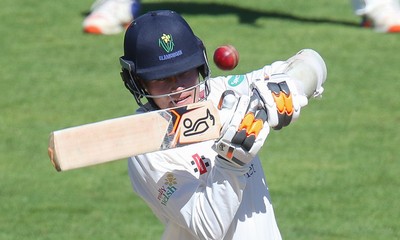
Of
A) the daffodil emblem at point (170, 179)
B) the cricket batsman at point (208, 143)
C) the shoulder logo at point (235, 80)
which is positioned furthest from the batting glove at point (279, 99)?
the shoulder logo at point (235, 80)

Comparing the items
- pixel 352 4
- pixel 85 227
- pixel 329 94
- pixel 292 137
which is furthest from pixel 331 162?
pixel 352 4

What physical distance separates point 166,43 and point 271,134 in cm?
426

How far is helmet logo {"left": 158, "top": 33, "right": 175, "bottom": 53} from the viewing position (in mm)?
3672

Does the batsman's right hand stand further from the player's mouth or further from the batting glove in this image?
the player's mouth

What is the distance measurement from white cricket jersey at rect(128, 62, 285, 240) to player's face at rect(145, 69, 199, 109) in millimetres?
218

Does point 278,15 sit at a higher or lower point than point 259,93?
lower

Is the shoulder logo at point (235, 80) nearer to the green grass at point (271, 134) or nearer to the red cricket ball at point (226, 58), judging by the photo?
the red cricket ball at point (226, 58)

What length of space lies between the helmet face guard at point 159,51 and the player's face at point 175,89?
3 cm

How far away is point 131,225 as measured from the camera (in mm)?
6562

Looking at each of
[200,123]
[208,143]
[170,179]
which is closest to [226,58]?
[208,143]

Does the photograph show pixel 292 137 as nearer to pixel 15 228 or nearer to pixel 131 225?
pixel 131 225

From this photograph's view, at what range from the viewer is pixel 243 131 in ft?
11.0

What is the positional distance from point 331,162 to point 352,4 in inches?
108

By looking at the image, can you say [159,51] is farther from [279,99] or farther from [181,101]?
[279,99]
